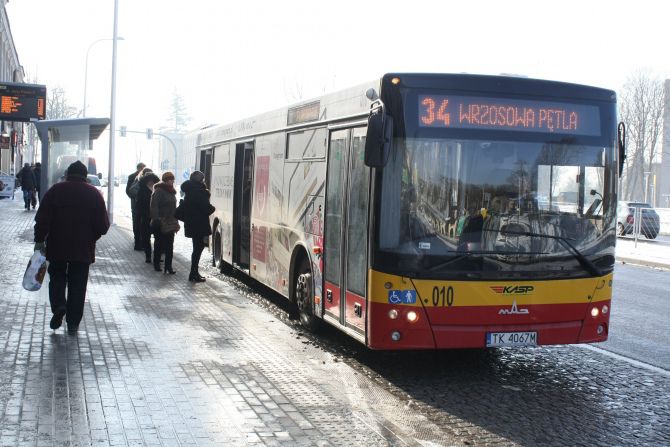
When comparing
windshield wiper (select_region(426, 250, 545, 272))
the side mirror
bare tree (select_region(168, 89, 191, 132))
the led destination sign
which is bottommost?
windshield wiper (select_region(426, 250, 545, 272))

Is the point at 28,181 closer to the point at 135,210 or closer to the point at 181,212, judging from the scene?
the point at 135,210

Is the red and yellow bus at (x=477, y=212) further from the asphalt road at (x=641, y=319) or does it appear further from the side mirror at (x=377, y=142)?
the asphalt road at (x=641, y=319)

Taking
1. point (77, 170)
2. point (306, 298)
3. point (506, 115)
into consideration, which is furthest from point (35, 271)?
point (506, 115)

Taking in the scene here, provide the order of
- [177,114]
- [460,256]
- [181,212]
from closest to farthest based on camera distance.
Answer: [460,256] → [181,212] → [177,114]

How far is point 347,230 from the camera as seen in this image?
8.49 m

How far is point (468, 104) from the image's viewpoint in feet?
25.6

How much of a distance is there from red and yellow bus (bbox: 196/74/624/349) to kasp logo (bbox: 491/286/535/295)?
0.01 metres

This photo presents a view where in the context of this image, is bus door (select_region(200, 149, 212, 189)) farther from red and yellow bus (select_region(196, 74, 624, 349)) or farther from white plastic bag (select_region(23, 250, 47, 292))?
red and yellow bus (select_region(196, 74, 624, 349))

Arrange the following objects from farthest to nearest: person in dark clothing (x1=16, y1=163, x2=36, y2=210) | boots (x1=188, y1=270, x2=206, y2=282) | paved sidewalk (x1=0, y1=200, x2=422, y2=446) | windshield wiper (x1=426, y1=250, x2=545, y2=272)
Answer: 1. person in dark clothing (x1=16, y1=163, x2=36, y2=210)
2. boots (x1=188, y1=270, x2=206, y2=282)
3. windshield wiper (x1=426, y1=250, x2=545, y2=272)
4. paved sidewalk (x1=0, y1=200, x2=422, y2=446)

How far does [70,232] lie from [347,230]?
2808mm

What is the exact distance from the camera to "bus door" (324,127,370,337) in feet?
26.6

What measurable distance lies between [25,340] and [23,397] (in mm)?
2404

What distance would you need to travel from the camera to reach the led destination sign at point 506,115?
25.3ft

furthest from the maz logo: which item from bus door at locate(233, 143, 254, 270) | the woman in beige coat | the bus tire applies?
the woman in beige coat
